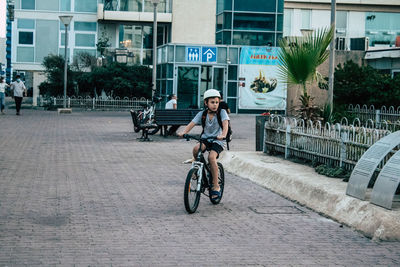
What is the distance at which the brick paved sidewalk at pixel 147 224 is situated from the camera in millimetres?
6254

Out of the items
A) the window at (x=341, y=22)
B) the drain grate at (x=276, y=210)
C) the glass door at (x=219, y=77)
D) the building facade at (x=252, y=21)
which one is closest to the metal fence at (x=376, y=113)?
the drain grate at (x=276, y=210)

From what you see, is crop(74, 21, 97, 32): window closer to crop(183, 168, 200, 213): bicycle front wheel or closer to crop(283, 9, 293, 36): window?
crop(283, 9, 293, 36): window

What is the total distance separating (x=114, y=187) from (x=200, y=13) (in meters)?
40.7

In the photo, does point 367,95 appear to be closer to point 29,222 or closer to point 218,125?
point 218,125

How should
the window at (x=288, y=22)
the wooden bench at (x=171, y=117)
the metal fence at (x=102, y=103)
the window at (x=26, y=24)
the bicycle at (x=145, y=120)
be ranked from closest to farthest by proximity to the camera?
the bicycle at (x=145, y=120), the wooden bench at (x=171, y=117), the metal fence at (x=102, y=103), the window at (x=288, y=22), the window at (x=26, y=24)

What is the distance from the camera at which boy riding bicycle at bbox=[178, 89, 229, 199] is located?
348 inches

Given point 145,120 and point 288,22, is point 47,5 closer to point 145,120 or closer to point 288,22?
point 288,22

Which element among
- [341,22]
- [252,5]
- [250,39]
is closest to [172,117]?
[250,39]

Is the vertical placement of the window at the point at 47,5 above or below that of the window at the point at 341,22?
above

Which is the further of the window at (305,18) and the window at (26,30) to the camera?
the window at (26,30)

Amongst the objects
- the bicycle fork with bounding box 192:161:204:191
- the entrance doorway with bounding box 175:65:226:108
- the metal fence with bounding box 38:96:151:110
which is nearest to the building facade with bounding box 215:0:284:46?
the entrance doorway with bounding box 175:65:226:108

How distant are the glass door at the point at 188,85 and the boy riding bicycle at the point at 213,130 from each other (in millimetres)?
25257

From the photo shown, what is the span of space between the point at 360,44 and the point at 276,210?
2681cm

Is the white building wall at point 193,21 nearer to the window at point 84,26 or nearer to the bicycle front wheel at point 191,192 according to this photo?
the window at point 84,26
